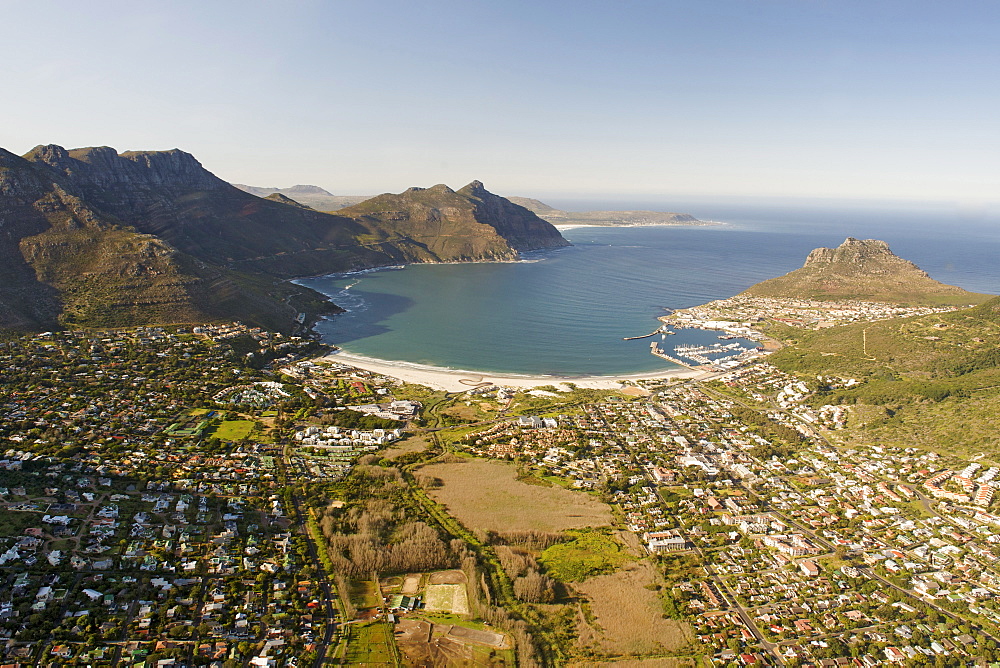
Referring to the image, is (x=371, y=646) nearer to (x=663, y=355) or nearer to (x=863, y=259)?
(x=663, y=355)

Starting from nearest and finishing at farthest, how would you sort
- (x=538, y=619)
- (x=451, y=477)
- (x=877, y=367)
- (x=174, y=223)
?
(x=538, y=619) < (x=451, y=477) < (x=877, y=367) < (x=174, y=223)

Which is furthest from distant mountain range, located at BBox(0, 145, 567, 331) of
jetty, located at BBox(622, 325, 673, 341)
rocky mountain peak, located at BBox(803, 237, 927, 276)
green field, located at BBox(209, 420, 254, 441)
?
rocky mountain peak, located at BBox(803, 237, 927, 276)

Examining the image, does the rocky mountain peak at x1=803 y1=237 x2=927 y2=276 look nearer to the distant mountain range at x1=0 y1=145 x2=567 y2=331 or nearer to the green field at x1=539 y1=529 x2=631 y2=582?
the distant mountain range at x1=0 y1=145 x2=567 y2=331

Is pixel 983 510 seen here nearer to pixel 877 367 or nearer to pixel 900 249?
pixel 877 367

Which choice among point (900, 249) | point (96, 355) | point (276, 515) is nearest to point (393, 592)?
point (276, 515)

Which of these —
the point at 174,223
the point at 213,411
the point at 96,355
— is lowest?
the point at 213,411

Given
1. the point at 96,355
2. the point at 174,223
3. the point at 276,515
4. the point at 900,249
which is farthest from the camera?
the point at 900,249

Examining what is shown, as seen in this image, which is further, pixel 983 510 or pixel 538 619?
pixel 983 510
